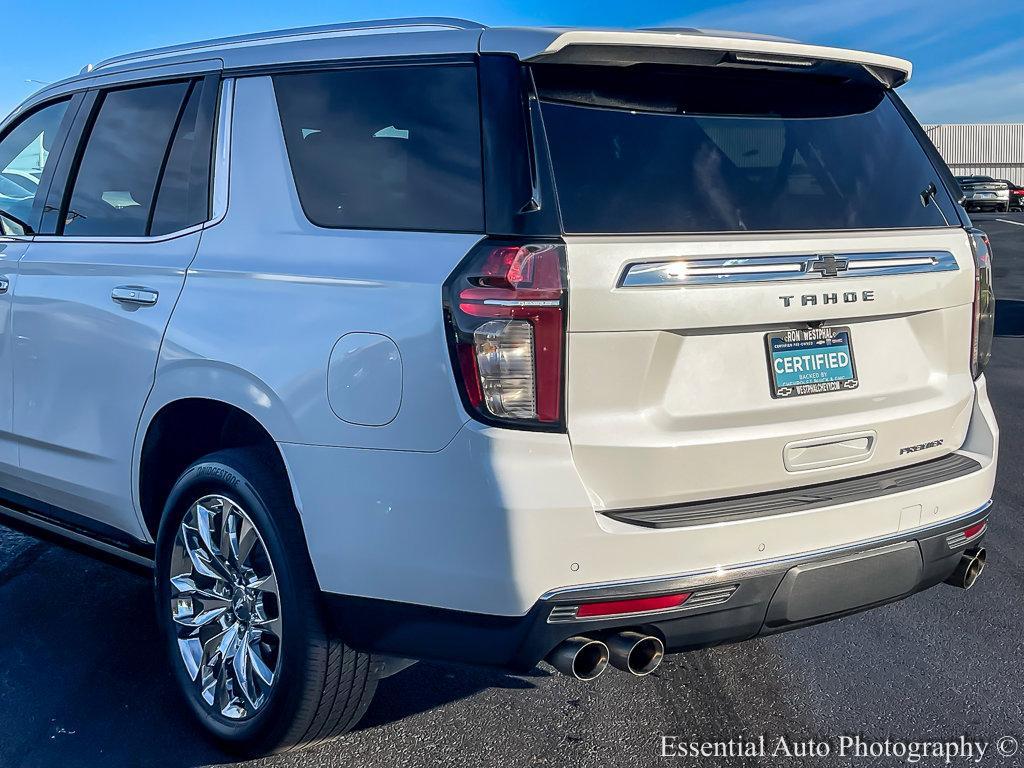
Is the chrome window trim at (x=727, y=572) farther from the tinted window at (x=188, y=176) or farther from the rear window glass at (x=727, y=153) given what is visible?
the tinted window at (x=188, y=176)

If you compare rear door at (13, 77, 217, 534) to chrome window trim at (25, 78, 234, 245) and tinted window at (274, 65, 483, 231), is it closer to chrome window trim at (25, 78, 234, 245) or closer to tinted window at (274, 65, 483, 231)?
chrome window trim at (25, 78, 234, 245)

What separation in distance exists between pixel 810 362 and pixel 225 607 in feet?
6.13

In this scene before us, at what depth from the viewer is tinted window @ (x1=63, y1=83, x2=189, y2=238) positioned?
3826mm

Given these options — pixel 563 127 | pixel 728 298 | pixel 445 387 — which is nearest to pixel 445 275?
pixel 445 387

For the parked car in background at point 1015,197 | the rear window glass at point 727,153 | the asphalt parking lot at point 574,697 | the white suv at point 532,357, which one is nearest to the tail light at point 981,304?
the white suv at point 532,357

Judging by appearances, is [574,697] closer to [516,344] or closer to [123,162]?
[516,344]

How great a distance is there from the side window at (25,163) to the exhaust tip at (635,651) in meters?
2.85

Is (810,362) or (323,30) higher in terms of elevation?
(323,30)

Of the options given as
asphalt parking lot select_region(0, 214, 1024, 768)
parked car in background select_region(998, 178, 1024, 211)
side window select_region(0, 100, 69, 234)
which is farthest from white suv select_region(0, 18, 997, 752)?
parked car in background select_region(998, 178, 1024, 211)

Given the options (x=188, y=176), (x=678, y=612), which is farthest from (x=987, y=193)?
(x=678, y=612)

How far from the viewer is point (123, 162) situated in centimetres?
400

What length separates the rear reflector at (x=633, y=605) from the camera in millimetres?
2744

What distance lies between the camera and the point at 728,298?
282 cm

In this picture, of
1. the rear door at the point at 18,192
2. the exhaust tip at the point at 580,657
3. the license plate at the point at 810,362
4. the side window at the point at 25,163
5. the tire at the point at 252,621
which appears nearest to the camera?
the exhaust tip at the point at 580,657
